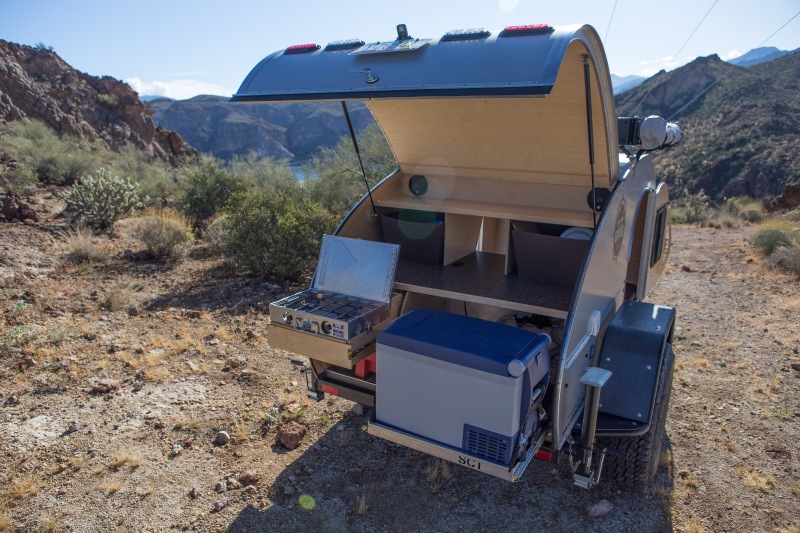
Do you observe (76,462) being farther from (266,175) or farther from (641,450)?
(266,175)

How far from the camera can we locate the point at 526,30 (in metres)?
2.52

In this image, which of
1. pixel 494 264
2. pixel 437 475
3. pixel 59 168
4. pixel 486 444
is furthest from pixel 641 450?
pixel 59 168

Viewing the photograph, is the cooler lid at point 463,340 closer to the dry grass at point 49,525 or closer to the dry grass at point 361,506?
the dry grass at point 361,506

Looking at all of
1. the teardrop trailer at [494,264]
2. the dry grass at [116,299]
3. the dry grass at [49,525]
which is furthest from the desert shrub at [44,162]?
the teardrop trailer at [494,264]

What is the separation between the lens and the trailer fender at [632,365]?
10.1 feet

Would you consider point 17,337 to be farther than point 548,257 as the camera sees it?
Yes

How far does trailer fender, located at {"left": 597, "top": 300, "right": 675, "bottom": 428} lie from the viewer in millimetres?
3076

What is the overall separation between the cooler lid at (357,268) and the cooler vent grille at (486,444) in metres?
1.08

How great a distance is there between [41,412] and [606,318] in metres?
4.28

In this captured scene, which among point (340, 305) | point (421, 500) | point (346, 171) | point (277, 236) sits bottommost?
point (421, 500)

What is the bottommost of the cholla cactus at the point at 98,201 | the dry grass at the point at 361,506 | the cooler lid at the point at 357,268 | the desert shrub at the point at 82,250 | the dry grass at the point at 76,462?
the dry grass at the point at 361,506

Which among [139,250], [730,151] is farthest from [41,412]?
[730,151]

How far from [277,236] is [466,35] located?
519cm

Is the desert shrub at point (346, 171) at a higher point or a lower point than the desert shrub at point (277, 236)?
higher
